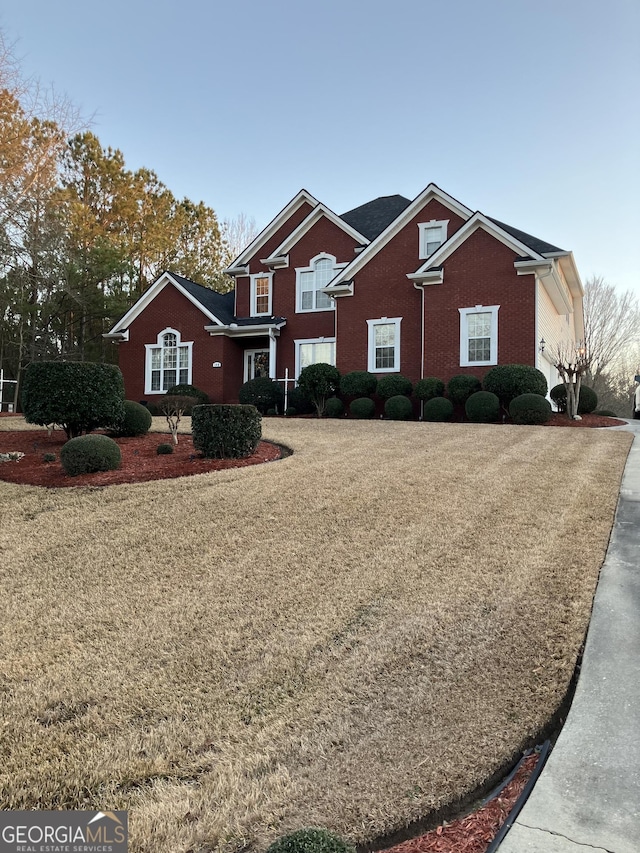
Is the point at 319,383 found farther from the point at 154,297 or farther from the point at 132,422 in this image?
the point at 154,297

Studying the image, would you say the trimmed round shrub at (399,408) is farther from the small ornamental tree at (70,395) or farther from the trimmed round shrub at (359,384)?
the small ornamental tree at (70,395)

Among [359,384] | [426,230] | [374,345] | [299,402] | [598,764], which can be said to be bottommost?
[598,764]

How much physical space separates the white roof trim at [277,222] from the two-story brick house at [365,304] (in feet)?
0.17

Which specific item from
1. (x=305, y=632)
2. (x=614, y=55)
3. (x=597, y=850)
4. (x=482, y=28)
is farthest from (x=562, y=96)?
(x=597, y=850)

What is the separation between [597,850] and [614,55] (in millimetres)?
14408

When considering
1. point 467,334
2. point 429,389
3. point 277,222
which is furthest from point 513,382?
point 277,222

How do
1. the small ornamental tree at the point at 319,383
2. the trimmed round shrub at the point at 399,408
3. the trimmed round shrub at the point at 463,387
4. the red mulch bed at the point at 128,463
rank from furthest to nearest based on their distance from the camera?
the small ornamental tree at the point at 319,383 → the trimmed round shrub at the point at 399,408 → the trimmed round shrub at the point at 463,387 → the red mulch bed at the point at 128,463

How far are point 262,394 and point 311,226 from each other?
7.64 m

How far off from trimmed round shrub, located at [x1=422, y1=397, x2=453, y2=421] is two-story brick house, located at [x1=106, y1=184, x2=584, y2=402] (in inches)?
56.0

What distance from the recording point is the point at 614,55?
11.6 m

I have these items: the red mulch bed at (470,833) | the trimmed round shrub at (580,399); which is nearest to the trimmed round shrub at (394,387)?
the trimmed round shrub at (580,399)

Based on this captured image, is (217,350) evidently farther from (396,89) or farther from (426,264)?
(396,89)

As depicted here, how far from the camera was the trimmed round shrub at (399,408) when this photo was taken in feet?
58.6

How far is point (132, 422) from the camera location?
37.3 feet
